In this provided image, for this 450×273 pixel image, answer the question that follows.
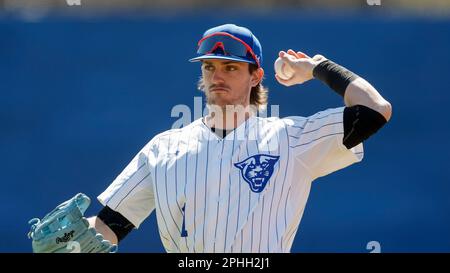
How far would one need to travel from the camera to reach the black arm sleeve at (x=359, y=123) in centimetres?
249

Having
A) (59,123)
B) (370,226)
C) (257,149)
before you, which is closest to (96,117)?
(59,123)

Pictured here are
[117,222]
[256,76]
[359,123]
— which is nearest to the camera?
[359,123]

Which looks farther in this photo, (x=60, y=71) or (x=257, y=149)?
(x=60, y=71)

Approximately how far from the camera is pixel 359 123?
2.51 m

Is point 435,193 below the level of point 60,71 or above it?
below

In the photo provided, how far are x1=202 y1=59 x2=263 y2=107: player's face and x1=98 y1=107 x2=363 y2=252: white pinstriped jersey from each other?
0.08 meters

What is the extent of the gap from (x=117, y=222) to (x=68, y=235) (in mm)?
163

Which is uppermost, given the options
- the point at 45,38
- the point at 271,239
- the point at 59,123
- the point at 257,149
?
the point at 45,38

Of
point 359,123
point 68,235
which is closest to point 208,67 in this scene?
point 359,123

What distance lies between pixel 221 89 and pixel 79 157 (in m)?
1.28

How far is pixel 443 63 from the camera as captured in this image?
12.8 feet

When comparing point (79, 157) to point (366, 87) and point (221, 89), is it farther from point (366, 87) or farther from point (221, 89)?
point (366, 87)

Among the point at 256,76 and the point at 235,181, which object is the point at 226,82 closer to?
the point at 256,76

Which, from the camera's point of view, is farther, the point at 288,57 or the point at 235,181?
the point at 288,57
